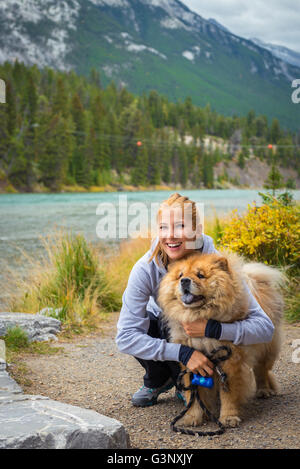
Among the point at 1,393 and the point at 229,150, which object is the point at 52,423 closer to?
the point at 1,393

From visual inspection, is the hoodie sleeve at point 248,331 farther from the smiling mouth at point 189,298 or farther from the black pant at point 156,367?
the black pant at point 156,367

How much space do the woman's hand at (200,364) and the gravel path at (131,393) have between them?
383 millimetres

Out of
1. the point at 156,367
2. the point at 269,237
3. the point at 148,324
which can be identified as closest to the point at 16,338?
the point at 156,367

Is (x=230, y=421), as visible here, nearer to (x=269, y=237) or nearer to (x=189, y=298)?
(x=189, y=298)

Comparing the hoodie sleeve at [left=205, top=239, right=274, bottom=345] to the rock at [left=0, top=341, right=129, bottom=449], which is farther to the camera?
the hoodie sleeve at [left=205, top=239, right=274, bottom=345]

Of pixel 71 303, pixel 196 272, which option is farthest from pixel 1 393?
pixel 71 303

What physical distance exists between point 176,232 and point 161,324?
0.71 m

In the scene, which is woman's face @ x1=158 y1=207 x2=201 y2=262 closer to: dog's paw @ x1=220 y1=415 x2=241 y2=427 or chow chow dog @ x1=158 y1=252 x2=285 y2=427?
chow chow dog @ x1=158 y1=252 x2=285 y2=427

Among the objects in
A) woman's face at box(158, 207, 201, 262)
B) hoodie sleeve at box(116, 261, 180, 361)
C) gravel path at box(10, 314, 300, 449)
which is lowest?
gravel path at box(10, 314, 300, 449)

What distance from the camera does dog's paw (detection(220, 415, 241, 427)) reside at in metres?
2.83

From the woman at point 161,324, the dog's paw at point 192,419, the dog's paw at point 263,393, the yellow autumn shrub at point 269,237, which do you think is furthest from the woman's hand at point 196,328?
the yellow autumn shrub at point 269,237

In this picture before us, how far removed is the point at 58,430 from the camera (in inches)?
90.4

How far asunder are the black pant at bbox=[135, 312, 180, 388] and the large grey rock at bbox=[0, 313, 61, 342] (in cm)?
217

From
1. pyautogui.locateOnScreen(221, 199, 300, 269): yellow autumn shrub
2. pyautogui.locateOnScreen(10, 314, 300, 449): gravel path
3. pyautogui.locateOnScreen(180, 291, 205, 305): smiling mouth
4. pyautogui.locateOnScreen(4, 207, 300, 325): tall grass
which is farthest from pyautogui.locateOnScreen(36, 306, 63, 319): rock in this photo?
pyautogui.locateOnScreen(180, 291, 205, 305): smiling mouth
